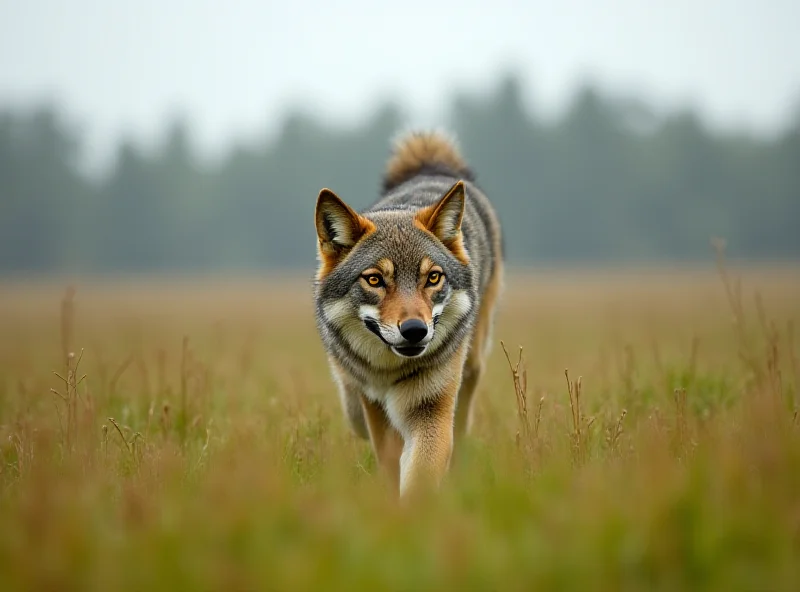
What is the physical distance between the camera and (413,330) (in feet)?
14.4

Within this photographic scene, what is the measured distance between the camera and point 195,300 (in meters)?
37.6

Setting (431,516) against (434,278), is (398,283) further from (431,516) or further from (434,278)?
(431,516)

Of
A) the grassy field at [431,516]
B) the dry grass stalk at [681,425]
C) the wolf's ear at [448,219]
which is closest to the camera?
the grassy field at [431,516]

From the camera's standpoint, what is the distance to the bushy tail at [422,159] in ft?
26.2

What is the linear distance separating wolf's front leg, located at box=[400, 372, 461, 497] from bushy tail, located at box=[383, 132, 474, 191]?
3.34 metres

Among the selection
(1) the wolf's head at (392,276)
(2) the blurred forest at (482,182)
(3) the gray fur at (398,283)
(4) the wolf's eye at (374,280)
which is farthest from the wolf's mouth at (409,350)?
(2) the blurred forest at (482,182)

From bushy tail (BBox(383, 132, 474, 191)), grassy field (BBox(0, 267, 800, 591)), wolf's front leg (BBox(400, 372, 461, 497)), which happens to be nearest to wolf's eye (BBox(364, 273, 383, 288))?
wolf's front leg (BBox(400, 372, 461, 497))

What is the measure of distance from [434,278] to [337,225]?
0.77 meters

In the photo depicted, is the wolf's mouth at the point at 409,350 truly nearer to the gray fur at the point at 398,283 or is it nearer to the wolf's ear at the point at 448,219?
the gray fur at the point at 398,283

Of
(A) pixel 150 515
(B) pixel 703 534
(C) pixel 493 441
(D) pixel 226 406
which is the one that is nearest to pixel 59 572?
(A) pixel 150 515

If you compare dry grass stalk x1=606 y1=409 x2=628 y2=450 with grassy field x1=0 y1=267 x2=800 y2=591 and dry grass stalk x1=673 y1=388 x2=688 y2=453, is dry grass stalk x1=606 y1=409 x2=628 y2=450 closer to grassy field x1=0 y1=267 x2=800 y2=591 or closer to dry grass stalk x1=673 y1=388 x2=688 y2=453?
grassy field x1=0 y1=267 x2=800 y2=591

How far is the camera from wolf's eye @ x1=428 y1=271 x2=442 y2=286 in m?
4.90

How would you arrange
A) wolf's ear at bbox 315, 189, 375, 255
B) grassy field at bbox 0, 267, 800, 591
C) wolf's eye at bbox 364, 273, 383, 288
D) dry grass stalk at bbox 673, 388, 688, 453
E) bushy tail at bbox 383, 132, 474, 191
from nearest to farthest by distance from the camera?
grassy field at bbox 0, 267, 800, 591 < dry grass stalk at bbox 673, 388, 688, 453 < wolf's eye at bbox 364, 273, 383, 288 < wolf's ear at bbox 315, 189, 375, 255 < bushy tail at bbox 383, 132, 474, 191

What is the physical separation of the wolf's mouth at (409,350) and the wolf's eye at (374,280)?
0.47m
